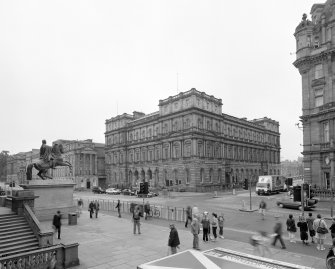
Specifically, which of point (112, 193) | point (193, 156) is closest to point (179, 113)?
point (193, 156)

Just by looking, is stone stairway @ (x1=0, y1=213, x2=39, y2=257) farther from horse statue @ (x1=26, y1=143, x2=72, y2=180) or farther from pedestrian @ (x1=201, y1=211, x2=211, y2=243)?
pedestrian @ (x1=201, y1=211, x2=211, y2=243)

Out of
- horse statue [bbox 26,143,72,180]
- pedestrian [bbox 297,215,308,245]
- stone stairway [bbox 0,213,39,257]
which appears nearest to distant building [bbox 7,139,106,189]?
horse statue [bbox 26,143,72,180]

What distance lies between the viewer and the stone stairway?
13995 millimetres

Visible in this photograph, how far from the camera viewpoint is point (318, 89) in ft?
130

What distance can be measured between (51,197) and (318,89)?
36391mm

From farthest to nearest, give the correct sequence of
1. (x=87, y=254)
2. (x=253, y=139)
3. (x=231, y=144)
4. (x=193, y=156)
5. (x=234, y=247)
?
1. (x=253, y=139)
2. (x=231, y=144)
3. (x=193, y=156)
4. (x=234, y=247)
5. (x=87, y=254)

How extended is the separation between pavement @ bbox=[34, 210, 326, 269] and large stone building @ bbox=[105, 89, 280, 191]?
39261 millimetres

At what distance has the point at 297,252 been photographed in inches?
582

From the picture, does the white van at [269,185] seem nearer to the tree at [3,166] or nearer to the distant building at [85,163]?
the distant building at [85,163]

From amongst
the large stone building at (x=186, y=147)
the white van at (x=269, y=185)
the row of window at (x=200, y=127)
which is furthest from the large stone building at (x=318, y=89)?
the row of window at (x=200, y=127)

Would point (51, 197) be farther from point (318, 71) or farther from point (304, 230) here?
point (318, 71)

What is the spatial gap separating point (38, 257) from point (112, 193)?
171 ft

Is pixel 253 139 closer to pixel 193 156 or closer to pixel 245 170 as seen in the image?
pixel 245 170

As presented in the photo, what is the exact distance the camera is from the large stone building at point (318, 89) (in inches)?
1500
